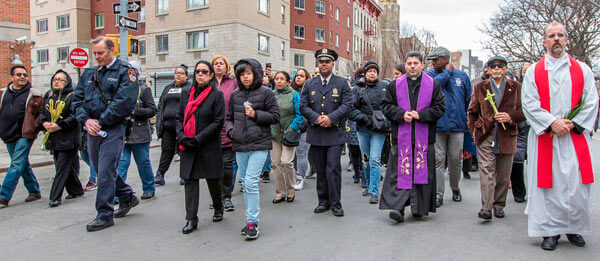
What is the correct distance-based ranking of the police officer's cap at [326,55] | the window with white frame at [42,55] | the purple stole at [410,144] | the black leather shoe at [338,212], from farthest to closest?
the window with white frame at [42,55]
the police officer's cap at [326,55]
the black leather shoe at [338,212]
the purple stole at [410,144]

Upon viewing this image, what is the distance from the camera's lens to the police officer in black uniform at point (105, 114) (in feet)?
17.1

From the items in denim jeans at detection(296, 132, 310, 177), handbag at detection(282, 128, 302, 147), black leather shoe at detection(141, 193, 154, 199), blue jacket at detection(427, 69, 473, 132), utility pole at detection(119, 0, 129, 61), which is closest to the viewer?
blue jacket at detection(427, 69, 473, 132)

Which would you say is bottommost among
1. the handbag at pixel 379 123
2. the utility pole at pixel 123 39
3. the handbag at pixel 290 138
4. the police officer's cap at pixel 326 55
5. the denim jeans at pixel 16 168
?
the denim jeans at pixel 16 168

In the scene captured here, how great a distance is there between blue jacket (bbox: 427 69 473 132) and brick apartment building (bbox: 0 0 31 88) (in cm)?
1411

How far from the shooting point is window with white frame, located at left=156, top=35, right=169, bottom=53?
33.2 meters

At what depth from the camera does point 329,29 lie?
44344mm

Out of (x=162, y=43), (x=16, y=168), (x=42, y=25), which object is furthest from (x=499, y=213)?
(x=42, y=25)

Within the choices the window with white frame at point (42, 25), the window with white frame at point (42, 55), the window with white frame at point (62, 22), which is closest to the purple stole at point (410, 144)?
the window with white frame at point (62, 22)

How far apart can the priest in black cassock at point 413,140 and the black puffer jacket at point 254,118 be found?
4.66ft

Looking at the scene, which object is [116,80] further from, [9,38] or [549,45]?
[9,38]

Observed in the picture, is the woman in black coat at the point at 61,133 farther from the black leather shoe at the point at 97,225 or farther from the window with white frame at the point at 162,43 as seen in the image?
the window with white frame at the point at 162,43

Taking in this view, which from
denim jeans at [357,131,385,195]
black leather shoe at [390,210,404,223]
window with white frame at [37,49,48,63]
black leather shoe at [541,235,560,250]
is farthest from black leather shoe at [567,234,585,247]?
window with white frame at [37,49,48,63]

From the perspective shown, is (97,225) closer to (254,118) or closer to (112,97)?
(112,97)

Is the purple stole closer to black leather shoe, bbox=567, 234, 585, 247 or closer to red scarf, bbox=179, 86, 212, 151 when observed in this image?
black leather shoe, bbox=567, 234, 585, 247
